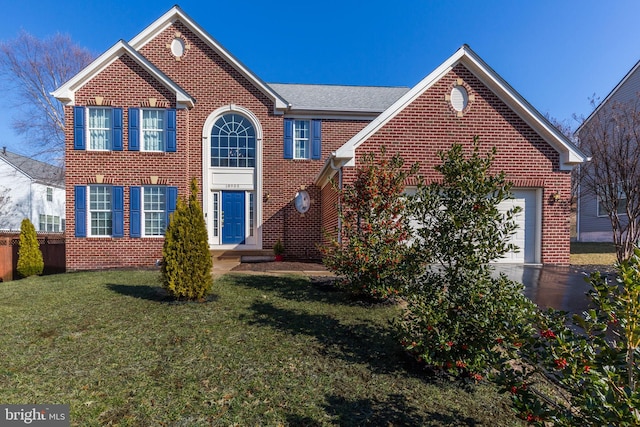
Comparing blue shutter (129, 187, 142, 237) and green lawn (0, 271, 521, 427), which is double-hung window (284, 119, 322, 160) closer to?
blue shutter (129, 187, 142, 237)

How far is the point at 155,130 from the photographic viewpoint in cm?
1127

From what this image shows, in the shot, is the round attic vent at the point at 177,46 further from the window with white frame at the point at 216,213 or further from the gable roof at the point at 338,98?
the window with white frame at the point at 216,213

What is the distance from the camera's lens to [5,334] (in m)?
4.56

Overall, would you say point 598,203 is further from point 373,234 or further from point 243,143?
point 243,143

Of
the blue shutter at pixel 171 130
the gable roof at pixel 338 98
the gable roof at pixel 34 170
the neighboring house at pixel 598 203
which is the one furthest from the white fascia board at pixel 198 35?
the gable roof at pixel 34 170

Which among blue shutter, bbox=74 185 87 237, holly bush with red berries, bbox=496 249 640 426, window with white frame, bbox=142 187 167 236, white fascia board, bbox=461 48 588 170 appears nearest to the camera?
holly bush with red berries, bbox=496 249 640 426

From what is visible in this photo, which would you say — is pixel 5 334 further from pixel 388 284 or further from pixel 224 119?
pixel 224 119

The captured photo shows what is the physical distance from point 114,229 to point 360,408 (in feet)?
35.9

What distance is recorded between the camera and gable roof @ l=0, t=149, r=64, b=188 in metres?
25.0

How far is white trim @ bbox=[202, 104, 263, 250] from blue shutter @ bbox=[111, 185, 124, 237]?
2740 mm

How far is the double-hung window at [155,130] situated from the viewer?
36.4 feet

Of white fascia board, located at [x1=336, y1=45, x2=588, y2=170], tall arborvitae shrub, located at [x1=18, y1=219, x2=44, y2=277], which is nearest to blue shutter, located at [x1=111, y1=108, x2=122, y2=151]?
tall arborvitae shrub, located at [x1=18, y1=219, x2=44, y2=277]

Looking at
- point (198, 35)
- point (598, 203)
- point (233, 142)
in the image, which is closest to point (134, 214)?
point (233, 142)

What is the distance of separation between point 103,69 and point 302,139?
24.1 ft
